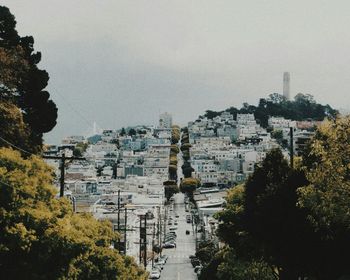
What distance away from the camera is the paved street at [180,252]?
2654 inches

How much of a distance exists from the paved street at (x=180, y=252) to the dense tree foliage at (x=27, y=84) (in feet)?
107

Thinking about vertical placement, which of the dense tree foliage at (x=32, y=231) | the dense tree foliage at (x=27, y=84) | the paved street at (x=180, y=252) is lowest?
the paved street at (x=180, y=252)

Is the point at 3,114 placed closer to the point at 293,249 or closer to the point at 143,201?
the point at 293,249

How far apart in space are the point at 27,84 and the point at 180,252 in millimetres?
73561

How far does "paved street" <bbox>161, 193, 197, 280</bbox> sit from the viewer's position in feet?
221

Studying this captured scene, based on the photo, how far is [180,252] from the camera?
10325 cm

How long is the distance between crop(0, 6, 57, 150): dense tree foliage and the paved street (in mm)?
32749

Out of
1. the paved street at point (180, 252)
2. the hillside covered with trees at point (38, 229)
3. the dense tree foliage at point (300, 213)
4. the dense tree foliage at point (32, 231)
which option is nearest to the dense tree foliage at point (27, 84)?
the hillside covered with trees at point (38, 229)

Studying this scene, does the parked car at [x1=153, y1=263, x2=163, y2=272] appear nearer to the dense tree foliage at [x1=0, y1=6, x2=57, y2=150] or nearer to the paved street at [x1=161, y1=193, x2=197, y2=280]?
the paved street at [x1=161, y1=193, x2=197, y2=280]

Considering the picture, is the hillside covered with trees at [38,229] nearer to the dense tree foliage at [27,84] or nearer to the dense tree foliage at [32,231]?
the dense tree foliage at [32,231]

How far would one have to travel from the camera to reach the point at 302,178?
985 inches

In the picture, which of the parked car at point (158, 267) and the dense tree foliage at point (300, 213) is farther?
the parked car at point (158, 267)

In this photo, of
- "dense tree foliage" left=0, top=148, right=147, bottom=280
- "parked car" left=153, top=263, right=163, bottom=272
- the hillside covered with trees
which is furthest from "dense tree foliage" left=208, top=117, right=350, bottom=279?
"parked car" left=153, top=263, right=163, bottom=272

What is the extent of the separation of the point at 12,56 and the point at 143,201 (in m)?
111
